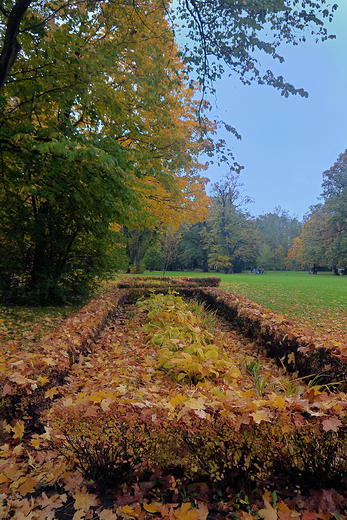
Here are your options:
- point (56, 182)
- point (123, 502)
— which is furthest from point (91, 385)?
point (56, 182)

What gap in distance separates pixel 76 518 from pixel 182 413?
0.69 m

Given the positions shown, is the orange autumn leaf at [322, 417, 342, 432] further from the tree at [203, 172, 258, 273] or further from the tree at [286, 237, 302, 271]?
the tree at [286, 237, 302, 271]

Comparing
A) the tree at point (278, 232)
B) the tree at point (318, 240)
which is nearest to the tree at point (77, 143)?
the tree at point (318, 240)

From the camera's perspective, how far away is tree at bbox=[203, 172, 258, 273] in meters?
39.4

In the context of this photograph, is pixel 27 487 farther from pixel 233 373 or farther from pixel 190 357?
pixel 233 373

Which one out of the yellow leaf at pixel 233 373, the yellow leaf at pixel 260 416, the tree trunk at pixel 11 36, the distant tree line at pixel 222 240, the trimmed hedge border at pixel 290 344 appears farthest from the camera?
the distant tree line at pixel 222 240

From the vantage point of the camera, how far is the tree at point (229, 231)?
3938cm

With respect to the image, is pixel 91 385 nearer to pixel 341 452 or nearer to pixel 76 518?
pixel 76 518

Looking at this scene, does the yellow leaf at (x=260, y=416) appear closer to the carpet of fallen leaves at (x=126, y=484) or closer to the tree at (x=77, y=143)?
the carpet of fallen leaves at (x=126, y=484)

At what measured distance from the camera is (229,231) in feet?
131

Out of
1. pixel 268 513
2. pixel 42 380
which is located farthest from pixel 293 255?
pixel 268 513

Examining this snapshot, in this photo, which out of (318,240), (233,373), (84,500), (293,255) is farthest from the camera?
(293,255)

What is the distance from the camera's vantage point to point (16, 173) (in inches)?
179

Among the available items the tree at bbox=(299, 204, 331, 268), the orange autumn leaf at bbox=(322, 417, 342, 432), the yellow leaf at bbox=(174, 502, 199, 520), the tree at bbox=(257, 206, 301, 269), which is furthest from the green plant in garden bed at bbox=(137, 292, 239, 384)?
the tree at bbox=(257, 206, 301, 269)
